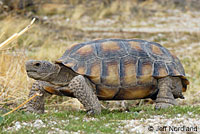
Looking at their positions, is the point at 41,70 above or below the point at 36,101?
above

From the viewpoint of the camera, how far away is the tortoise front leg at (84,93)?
14.9 feet

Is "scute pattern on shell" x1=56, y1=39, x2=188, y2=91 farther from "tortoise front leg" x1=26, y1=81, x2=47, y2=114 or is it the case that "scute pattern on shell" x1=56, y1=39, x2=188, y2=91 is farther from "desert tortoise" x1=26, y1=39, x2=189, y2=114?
"tortoise front leg" x1=26, y1=81, x2=47, y2=114

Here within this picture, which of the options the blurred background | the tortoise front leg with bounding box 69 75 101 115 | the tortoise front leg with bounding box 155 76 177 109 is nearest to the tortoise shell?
the tortoise front leg with bounding box 155 76 177 109

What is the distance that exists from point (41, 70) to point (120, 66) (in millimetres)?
1074

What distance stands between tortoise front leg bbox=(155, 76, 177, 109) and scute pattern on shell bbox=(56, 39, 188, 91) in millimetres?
119

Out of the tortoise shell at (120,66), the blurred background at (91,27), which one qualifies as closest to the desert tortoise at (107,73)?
the tortoise shell at (120,66)

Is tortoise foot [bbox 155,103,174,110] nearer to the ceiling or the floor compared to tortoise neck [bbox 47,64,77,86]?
nearer to the floor

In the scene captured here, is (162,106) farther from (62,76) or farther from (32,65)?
(32,65)

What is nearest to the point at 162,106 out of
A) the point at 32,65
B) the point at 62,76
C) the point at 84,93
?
the point at 84,93

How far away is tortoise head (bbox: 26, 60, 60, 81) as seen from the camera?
463 cm

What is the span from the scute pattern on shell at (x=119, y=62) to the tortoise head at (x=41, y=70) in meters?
0.16

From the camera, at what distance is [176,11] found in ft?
73.9

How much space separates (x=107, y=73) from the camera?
4.84 meters

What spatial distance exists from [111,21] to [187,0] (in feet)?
28.1
